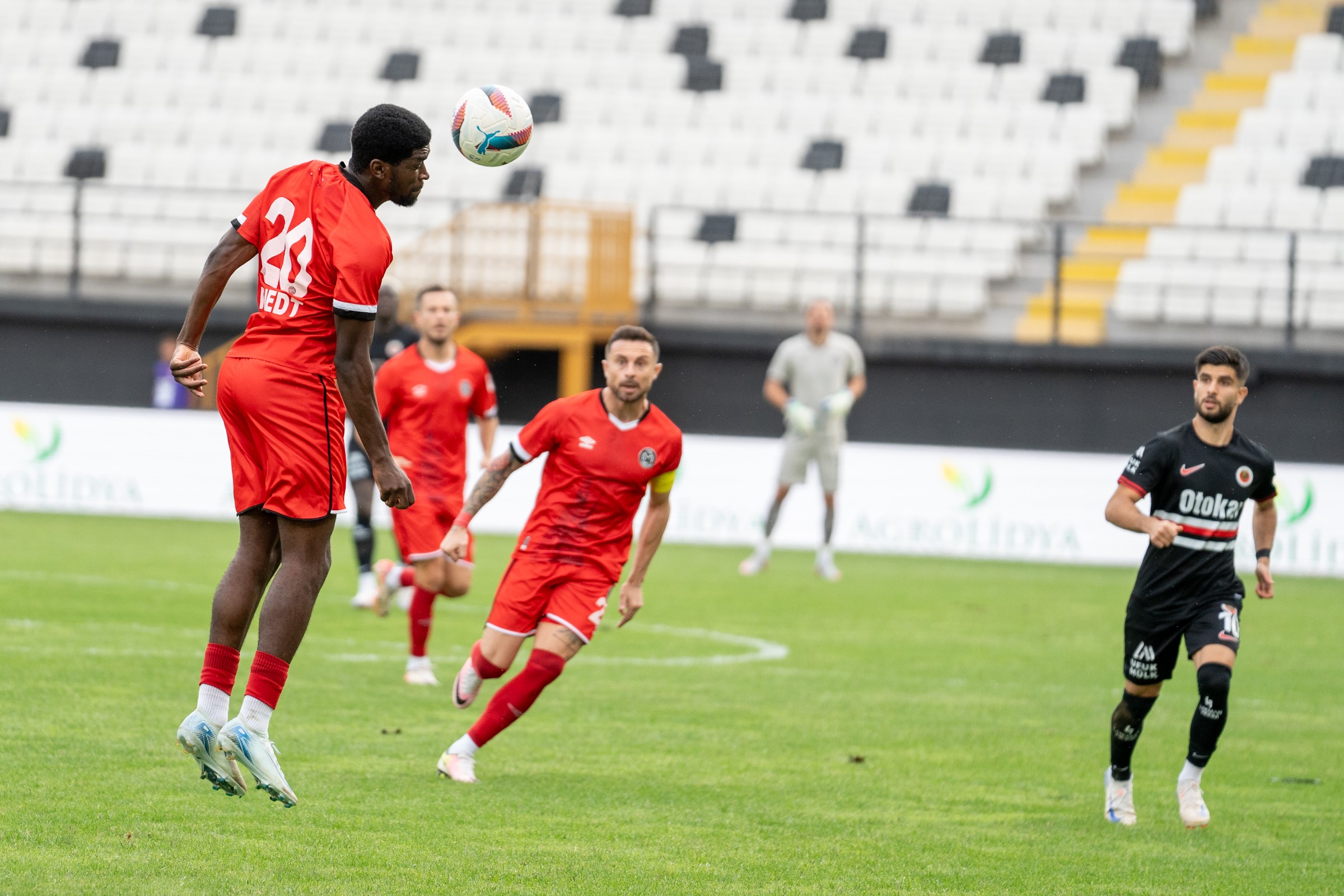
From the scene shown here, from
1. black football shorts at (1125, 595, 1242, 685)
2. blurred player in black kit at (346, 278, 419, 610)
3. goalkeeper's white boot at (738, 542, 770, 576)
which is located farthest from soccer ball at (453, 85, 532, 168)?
goalkeeper's white boot at (738, 542, 770, 576)

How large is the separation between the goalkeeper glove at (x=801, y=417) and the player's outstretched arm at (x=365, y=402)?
10357 millimetres

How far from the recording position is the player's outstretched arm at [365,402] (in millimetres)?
5078

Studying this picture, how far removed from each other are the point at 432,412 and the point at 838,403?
6.49m

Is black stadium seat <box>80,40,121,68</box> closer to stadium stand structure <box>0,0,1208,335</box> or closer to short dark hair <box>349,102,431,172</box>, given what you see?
stadium stand structure <box>0,0,1208,335</box>

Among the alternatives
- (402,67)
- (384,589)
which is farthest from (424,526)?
(402,67)

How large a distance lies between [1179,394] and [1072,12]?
8.62 meters

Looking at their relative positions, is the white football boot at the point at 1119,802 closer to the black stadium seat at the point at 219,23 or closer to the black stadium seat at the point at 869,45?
the black stadium seat at the point at 869,45

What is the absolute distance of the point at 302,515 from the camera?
17.1ft

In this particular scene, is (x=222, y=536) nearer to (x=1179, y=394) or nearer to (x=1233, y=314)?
(x=1179, y=394)

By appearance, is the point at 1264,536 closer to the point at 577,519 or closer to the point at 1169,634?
the point at 1169,634

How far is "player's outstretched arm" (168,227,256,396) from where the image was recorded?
5242 millimetres

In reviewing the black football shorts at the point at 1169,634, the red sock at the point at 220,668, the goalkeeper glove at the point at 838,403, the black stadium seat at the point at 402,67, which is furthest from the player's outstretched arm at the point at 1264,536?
the black stadium seat at the point at 402,67

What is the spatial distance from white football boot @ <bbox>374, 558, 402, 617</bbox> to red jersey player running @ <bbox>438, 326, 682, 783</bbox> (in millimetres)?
3627

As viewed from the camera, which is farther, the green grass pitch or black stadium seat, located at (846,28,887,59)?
black stadium seat, located at (846,28,887,59)
